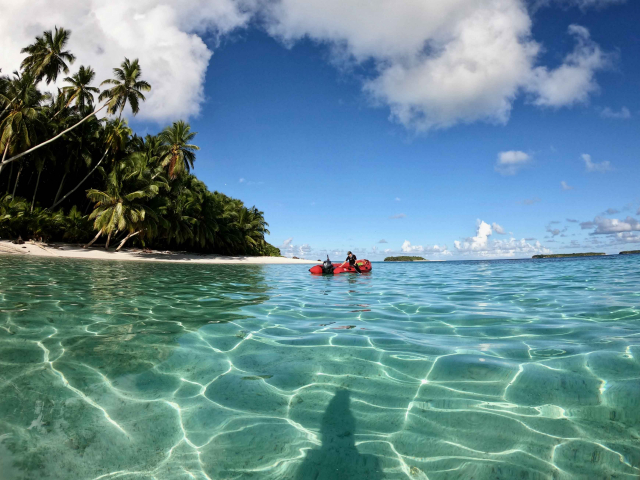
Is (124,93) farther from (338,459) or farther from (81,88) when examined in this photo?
(338,459)

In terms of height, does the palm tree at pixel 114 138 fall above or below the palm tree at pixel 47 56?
below

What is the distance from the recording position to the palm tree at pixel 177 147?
33.2 m

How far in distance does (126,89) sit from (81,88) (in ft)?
18.2

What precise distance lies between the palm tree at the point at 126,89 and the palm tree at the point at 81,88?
274cm

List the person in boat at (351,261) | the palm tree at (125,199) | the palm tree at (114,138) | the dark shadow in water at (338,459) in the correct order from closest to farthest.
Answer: the dark shadow in water at (338,459) → the person in boat at (351,261) → the palm tree at (125,199) → the palm tree at (114,138)

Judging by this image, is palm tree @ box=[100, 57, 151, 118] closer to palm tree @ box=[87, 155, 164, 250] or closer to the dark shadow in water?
palm tree @ box=[87, 155, 164, 250]

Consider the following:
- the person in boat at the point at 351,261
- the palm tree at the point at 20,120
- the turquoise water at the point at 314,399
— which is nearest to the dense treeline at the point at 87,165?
the palm tree at the point at 20,120

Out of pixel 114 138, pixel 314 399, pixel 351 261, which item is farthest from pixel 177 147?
pixel 314 399

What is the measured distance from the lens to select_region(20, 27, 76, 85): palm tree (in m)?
28.4

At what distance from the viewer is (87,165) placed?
2995 centimetres

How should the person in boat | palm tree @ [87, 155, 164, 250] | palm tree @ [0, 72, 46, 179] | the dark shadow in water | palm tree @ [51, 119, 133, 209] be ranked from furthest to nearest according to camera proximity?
palm tree @ [51, 119, 133, 209] → palm tree @ [87, 155, 164, 250] → palm tree @ [0, 72, 46, 179] → the person in boat → the dark shadow in water

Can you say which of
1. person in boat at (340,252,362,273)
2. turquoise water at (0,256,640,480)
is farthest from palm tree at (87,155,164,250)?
turquoise water at (0,256,640,480)

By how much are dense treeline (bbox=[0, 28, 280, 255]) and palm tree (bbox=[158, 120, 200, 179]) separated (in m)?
0.10

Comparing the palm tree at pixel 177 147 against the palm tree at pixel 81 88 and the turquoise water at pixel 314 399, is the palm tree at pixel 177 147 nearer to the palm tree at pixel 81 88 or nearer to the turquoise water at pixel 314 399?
the palm tree at pixel 81 88
